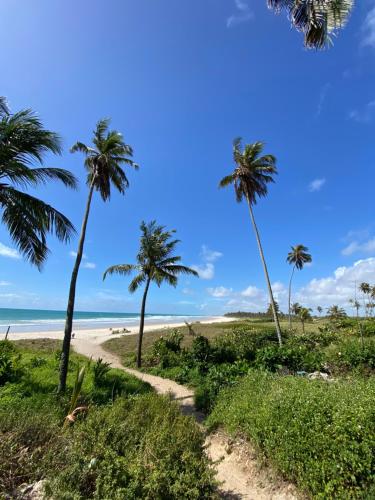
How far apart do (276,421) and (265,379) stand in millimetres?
2839

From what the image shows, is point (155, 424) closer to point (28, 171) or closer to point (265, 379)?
point (265, 379)

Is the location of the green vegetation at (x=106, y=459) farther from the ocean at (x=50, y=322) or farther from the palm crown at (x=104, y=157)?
the ocean at (x=50, y=322)

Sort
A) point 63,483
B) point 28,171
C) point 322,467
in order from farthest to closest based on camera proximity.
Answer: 1. point 28,171
2. point 322,467
3. point 63,483

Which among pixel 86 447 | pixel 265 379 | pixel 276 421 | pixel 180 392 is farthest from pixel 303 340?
pixel 86 447

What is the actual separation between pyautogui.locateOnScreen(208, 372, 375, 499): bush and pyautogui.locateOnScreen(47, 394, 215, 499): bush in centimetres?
146

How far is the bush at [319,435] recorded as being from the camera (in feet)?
12.0

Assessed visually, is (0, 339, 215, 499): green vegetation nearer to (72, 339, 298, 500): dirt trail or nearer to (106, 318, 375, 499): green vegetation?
(72, 339, 298, 500): dirt trail

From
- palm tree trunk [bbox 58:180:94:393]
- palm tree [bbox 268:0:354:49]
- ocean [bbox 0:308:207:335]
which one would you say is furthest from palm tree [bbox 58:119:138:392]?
ocean [bbox 0:308:207:335]

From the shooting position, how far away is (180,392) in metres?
10.6

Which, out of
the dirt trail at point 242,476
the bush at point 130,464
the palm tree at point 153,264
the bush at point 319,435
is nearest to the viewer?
the bush at point 130,464

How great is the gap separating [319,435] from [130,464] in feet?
9.19

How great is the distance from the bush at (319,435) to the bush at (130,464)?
1460mm

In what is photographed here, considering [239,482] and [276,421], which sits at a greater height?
[276,421]

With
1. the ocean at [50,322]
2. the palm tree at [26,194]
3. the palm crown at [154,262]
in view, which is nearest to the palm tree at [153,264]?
the palm crown at [154,262]
